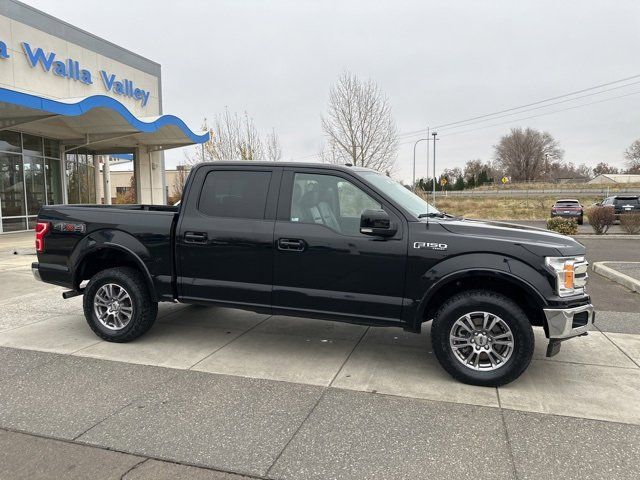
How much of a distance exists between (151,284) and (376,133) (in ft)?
67.2

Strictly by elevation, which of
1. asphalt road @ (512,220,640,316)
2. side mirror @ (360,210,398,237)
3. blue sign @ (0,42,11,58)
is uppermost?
blue sign @ (0,42,11,58)

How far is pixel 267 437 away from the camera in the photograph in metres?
3.30

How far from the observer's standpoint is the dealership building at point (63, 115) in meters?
15.9

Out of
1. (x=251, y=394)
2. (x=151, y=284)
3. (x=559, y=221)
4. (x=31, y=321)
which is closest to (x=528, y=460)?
(x=251, y=394)

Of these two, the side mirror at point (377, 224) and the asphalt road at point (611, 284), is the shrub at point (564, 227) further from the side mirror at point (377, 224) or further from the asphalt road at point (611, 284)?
the side mirror at point (377, 224)

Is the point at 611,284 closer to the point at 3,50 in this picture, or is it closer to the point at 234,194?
the point at 234,194

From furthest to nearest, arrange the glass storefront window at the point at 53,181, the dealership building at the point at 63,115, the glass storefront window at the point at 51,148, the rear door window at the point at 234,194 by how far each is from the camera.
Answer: the glass storefront window at the point at 53,181, the glass storefront window at the point at 51,148, the dealership building at the point at 63,115, the rear door window at the point at 234,194

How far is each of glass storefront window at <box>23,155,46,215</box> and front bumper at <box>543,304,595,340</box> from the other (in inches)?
774

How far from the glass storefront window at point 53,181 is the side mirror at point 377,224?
63.0 feet

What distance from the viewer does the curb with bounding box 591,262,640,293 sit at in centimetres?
792

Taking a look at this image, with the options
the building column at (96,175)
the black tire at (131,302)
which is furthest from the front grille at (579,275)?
the building column at (96,175)

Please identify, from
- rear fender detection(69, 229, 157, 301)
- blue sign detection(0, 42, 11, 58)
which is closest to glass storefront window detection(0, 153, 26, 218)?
blue sign detection(0, 42, 11, 58)

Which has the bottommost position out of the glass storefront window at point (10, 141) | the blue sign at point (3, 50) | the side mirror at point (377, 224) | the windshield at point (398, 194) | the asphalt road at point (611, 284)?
the asphalt road at point (611, 284)

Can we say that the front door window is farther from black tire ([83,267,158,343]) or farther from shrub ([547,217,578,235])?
shrub ([547,217,578,235])
